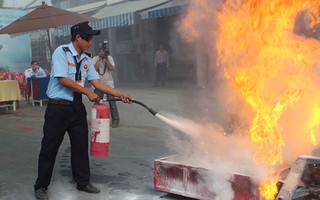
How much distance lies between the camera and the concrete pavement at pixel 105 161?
460 cm

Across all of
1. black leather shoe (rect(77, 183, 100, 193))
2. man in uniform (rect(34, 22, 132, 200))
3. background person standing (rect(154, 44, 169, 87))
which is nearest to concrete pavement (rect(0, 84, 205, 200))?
black leather shoe (rect(77, 183, 100, 193))

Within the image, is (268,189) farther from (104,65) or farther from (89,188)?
(104,65)

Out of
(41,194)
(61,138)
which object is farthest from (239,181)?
(41,194)

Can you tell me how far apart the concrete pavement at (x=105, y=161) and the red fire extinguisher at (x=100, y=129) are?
56 centimetres

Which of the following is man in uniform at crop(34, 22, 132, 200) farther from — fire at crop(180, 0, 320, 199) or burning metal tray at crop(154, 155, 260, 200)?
fire at crop(180, 0, 320, 199)

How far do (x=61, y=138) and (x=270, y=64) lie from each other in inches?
102

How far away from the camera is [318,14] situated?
5.18 metres

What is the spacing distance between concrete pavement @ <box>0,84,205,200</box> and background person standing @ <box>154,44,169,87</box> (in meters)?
6.04

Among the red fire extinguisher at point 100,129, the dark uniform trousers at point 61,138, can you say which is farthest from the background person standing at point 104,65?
the red fire extinguisher at point 100,129

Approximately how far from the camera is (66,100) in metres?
4.32

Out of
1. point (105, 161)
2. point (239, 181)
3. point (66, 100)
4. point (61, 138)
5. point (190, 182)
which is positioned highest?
point (66, 100)

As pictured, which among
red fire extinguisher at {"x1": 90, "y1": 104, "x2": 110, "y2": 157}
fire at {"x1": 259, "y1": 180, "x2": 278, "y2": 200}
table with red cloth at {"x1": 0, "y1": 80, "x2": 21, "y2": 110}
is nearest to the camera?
fire at {"x1": 259, "y1": 180, "x2": 278, "y2": 200}

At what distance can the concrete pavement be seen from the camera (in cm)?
460

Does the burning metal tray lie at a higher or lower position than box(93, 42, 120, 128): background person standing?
lower
